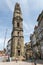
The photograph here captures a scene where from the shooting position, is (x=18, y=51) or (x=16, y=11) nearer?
(x=18, y=51)

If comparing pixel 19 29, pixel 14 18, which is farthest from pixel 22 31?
pixel 14 18

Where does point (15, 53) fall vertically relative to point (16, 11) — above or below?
below

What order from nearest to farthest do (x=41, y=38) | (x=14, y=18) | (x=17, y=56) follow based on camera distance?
(x=41, y=38) → (x=17, y=56) → (x=14, y=18)

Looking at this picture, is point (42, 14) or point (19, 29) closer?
point (42, 14)

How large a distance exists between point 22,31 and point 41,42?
839 inches

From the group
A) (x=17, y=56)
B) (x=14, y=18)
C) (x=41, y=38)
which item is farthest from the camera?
(x=14, y=18)

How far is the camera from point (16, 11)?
54844 mm

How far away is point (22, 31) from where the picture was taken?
51719 mm

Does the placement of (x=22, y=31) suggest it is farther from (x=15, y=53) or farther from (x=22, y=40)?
(x=15, y=53)

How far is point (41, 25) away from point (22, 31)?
68.0ft

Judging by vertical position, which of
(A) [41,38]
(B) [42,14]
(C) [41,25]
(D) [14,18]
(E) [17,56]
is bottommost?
(E) [17,56]

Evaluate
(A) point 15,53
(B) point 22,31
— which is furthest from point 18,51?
(B) point 22,31

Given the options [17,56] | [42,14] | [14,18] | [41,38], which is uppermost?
[14,18]

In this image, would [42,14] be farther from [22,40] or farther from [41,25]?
[22,40]
